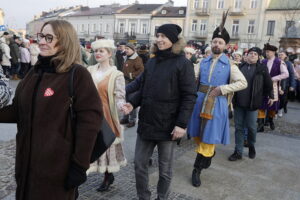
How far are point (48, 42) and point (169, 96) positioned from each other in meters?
1.37

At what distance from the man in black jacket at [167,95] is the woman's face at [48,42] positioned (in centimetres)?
124

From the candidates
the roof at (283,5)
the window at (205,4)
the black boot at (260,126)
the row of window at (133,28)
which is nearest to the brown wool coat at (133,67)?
the black boot at (260,126)

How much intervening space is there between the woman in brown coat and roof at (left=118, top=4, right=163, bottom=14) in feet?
164

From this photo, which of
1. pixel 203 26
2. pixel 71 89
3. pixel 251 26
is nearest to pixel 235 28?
pixel 251 26

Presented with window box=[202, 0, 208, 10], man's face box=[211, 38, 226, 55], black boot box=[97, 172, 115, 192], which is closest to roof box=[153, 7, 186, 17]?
window box=[202, 0, 208, 10]

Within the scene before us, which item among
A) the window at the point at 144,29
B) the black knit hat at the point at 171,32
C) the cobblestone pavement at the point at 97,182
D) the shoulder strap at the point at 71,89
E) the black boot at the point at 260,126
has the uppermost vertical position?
the window at the point at 144,29

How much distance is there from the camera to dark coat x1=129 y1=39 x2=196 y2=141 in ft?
10.0

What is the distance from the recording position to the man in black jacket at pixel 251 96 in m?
5.05

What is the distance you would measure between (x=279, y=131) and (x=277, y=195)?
3.93 meters

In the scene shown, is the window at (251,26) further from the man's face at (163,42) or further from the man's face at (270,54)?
the man's face at (163,42)

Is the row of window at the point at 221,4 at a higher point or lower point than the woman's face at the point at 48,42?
higher

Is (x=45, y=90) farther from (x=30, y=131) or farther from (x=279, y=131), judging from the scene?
(x=279, y=131)

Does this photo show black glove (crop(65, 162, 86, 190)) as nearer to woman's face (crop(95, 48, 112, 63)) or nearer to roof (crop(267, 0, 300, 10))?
woman's face (crop(95, 48, 112, 63))

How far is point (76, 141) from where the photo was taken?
203 cm
